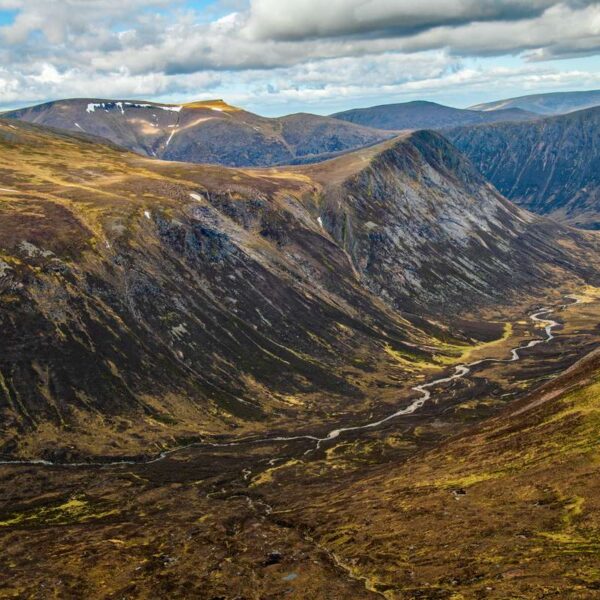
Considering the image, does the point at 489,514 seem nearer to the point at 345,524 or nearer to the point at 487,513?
the point at 487,513

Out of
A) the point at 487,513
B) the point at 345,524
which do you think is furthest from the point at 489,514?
the point at 345,524

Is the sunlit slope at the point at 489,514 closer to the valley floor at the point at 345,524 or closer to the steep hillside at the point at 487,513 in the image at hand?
the steep hillside at the point at 487,513

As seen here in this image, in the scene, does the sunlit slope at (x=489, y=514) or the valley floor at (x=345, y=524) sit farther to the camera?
the valley floor at (x=345, y=524)

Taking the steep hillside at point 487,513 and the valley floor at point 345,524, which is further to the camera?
the valley floor at point 345,524

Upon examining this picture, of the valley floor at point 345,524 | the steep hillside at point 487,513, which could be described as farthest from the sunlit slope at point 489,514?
the valley floor at point 345,524

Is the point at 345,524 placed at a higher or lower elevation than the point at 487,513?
lower

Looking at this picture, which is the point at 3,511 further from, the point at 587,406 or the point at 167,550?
the point at 587,406

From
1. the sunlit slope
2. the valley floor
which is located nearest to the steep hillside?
the sunlit slope

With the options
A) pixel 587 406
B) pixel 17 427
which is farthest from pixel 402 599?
pixel 17 427
